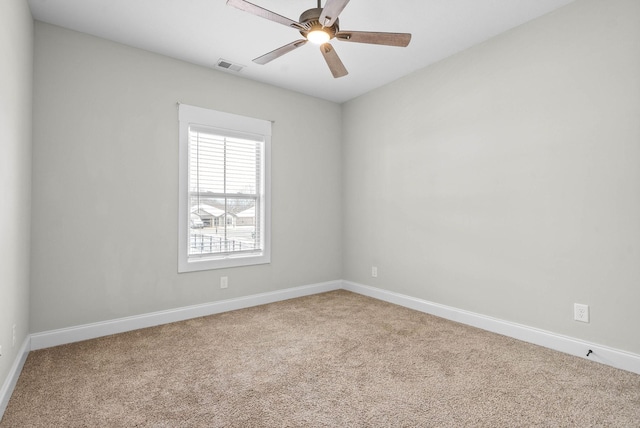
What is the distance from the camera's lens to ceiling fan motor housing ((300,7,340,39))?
6.86 feet

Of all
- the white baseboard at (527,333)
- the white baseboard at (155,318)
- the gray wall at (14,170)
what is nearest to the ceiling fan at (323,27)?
the gray wall at (14,170)

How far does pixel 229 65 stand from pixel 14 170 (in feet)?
7.00

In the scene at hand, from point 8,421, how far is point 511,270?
139 inches

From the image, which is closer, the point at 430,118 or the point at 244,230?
the point at 430,118

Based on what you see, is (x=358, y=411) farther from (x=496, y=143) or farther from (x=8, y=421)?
(x=496, y=143)

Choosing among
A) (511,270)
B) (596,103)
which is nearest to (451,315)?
(511,270)

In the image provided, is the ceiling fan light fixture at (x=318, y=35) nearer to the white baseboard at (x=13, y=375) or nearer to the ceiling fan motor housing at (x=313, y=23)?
the ceiling fan motor housing at (x=313, y=23)

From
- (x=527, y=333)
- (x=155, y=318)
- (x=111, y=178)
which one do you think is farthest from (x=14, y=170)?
(x=527, y=333)

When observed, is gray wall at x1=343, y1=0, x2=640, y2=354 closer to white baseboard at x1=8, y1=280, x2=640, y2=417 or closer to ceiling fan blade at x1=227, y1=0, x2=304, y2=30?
white baseboard at x1=8, y1=280, x2=640, y2=417

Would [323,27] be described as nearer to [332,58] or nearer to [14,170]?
[332,58]

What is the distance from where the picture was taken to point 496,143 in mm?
3053

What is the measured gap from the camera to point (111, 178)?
9.95 ft

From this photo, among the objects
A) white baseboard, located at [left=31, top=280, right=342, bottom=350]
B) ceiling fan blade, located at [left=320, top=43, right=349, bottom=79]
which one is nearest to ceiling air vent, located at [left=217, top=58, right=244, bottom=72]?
ceiling fan blade, located at [left=320, top=43, right=349, bottom=79]

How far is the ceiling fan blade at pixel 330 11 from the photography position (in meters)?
1.82
